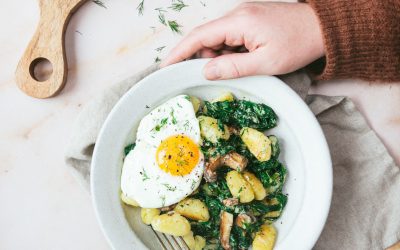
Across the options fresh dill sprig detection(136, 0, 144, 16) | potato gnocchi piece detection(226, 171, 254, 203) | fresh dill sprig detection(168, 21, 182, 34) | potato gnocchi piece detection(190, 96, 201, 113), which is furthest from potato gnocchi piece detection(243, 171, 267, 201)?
fresh dill sprig detection(136, 0, 144, 16)

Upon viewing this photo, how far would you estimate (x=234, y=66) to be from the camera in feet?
4.90

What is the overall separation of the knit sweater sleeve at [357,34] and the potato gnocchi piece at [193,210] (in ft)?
1.78

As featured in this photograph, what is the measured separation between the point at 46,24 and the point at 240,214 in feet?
2.79

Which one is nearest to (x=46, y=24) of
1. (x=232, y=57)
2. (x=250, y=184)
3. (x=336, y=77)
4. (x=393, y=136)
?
(x=232, y=57)

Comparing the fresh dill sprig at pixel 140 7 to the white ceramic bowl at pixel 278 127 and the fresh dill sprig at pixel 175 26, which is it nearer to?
the fresh dill sprig at pixel 175 26

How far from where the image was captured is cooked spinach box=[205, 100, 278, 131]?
156cm

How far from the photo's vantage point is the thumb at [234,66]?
1.49 metres

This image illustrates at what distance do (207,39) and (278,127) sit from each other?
34 centimetres

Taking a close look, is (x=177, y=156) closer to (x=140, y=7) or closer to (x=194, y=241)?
(x=194, y=241)

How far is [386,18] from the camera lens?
1591mm

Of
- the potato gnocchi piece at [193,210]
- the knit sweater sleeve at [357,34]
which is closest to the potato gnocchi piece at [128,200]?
the potato gnocchi piece at [193,210]

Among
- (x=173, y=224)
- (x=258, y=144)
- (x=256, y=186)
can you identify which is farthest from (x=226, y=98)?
(x=173, y=224)

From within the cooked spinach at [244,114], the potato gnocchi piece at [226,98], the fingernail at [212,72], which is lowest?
the cooked spinach at [244,114]

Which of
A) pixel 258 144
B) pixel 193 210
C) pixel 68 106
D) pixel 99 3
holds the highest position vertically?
pixel 99 3
